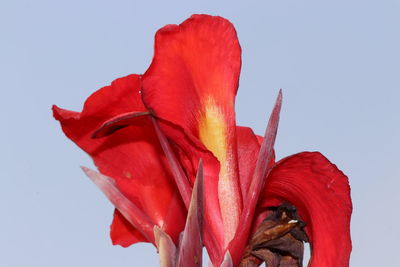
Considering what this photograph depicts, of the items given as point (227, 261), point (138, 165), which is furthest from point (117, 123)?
point (227, 261)


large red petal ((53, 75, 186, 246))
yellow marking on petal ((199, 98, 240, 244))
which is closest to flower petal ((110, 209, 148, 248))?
large red petal ((53, 75, 186, 246))

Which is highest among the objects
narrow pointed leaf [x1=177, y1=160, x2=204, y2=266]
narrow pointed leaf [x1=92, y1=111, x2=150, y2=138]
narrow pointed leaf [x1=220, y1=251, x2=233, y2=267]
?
narrow pointed leaf [x1=92, y1=111, x2=150, y2=138]

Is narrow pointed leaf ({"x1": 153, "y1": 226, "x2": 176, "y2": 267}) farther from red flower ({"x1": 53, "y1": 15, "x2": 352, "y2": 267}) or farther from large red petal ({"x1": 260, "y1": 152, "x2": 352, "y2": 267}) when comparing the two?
large red petal ({"x1": 260, "y1": 152, "x2": 352, "y2": 267})

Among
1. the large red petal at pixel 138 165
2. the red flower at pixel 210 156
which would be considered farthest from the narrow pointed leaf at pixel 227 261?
the large red petal at pixel 138 165

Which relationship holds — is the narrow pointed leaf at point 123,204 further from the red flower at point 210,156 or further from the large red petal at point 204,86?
the large red petal at point 204,86

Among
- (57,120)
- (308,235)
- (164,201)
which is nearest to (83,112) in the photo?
(57,120)

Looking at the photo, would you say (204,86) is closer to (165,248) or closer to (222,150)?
(222,150)

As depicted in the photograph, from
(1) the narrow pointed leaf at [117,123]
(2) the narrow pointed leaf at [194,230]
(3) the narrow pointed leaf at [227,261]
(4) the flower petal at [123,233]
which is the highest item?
(1) the narrow pointed leaf at [117,123]
